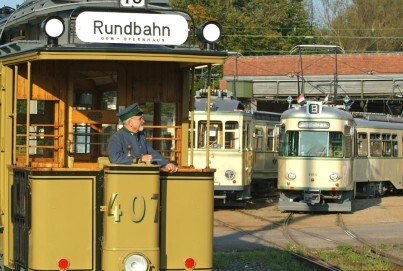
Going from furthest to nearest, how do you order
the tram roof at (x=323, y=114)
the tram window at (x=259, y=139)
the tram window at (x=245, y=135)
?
the tram window at (x=259, y=139) < the tram window at (x=245, y=135) < the tram roof at (x=323, y=114)

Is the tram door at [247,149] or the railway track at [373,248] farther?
the tram door at [247,149]

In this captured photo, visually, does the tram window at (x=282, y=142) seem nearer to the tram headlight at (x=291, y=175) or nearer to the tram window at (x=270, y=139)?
the tram headlight at (x=291, y=175)

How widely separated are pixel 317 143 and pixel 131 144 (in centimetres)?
1715

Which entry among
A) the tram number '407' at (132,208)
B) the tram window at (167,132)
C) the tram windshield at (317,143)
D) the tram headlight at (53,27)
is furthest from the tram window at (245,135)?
the tram number '407' at (132,208)

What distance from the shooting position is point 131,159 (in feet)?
30.7

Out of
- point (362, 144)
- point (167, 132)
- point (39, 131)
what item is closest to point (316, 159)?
point (362, 144)

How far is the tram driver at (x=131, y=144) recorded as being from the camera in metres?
9.41

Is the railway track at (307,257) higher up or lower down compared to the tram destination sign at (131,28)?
lower down

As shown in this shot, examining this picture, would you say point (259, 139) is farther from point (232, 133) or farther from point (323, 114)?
point (323, 114)

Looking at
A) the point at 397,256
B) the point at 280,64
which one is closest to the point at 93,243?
the point at 397,256

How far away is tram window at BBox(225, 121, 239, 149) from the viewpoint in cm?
2711

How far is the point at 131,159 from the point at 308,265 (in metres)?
6.78

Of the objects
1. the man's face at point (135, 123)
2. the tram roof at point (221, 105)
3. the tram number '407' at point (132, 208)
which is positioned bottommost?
the tram number '407' at point (132, 208)

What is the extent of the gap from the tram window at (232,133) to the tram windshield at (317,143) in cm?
146
